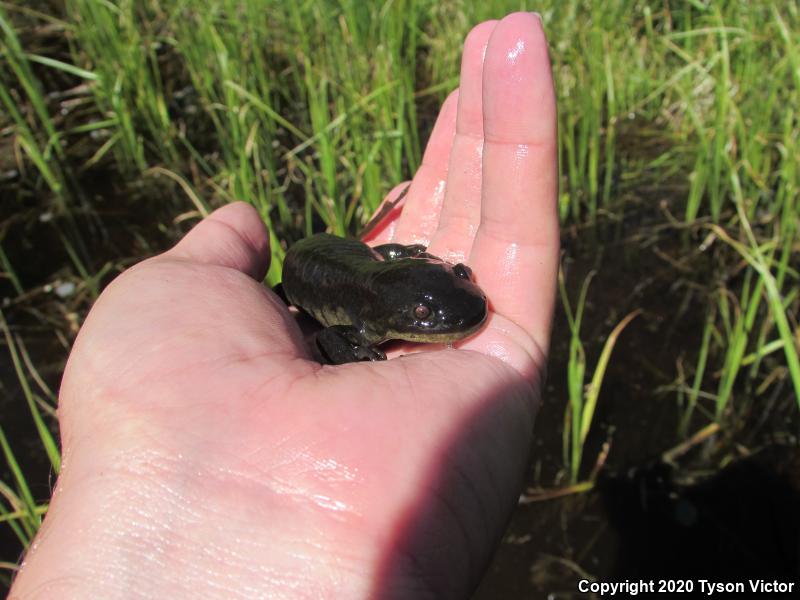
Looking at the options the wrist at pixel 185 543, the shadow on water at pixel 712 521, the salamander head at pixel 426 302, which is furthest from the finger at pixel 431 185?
the wrist at pixel 185 543

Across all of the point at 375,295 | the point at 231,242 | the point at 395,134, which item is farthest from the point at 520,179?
the point at 395,134

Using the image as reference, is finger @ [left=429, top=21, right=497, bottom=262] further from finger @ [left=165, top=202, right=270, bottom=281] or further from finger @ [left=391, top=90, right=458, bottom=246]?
finger @ [left=165, top=202, right=270, bottom=281]

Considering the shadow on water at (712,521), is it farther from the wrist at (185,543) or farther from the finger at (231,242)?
the finger at (231,242)

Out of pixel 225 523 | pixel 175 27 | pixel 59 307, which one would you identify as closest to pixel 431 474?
pixel 225 523

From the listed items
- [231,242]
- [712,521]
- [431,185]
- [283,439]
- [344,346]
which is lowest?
[712,521]

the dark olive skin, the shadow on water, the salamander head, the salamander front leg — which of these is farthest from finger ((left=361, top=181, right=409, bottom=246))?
the shadow on water

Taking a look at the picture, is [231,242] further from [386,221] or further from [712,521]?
[712,521]

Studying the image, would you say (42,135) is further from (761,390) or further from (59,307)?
(761,390)
